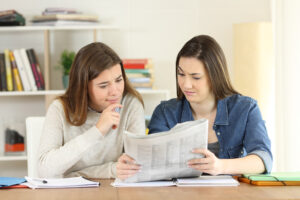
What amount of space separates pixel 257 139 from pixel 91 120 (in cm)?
72

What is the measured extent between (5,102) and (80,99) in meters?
1.81

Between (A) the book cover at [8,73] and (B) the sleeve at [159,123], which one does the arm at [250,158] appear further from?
(A) the book cover at [8,73]

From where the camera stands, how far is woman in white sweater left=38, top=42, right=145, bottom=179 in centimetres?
197

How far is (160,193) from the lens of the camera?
156cm

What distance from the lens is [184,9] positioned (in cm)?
387

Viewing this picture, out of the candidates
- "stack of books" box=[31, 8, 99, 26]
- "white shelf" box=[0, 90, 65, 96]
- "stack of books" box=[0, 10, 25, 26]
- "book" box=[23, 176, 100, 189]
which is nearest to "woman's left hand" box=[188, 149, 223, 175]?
"book" box=[23, 176, 100, 189]

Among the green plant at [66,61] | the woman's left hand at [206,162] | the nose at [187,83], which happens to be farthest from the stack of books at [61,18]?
the woman's left hand at [206,162]

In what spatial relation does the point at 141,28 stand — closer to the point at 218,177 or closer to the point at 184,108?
the point at 184,108

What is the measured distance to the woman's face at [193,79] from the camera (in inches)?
79.7

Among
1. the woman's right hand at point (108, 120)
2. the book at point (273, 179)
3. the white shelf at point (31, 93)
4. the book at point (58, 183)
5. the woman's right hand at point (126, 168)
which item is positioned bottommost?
the book at point (58, 183)

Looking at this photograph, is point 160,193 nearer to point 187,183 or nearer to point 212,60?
point 187,183

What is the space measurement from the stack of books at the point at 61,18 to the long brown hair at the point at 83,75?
1.42 m

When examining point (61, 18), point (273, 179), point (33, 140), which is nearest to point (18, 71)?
point (61, 18)

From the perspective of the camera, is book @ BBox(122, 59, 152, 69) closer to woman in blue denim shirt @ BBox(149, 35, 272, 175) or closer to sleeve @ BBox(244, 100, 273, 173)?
woman in blue denim shirt @ BBox(149, 35, 272, 175)
